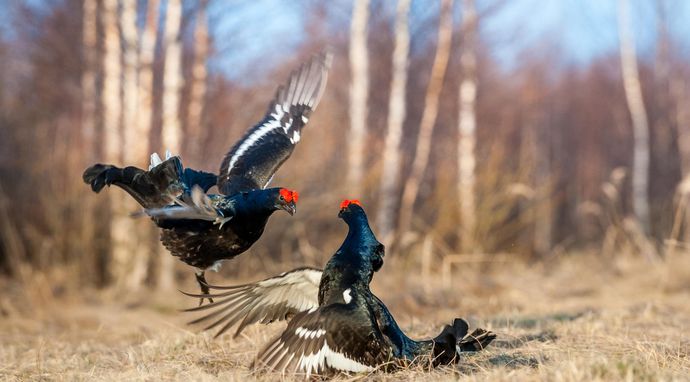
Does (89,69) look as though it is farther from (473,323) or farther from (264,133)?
(473,323)

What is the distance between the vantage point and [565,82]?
111 feet

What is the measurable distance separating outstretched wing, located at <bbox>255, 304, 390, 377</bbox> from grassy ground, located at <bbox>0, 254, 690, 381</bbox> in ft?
0.23

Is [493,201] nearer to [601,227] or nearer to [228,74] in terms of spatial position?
[228,74]

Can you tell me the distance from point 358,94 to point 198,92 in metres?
2.34

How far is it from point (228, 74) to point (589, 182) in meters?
17.3

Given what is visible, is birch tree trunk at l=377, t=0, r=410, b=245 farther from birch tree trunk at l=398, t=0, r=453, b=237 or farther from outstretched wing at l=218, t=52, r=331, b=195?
outstretched wing at l=218, t=52, r=331, b=195

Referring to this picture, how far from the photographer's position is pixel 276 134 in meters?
5.35

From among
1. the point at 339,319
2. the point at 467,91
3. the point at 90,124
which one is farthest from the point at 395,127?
the point at 339,319

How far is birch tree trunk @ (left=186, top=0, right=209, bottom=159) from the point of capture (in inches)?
342

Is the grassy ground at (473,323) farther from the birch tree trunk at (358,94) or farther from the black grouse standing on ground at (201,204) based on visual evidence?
the birch tree trunk at (358,94)

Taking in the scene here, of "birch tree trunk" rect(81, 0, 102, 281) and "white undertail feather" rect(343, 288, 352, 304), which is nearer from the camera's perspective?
"white undertail feather" rect(343, 288, 352, 304)

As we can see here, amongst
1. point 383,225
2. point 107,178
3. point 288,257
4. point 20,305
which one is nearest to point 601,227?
point 383,225

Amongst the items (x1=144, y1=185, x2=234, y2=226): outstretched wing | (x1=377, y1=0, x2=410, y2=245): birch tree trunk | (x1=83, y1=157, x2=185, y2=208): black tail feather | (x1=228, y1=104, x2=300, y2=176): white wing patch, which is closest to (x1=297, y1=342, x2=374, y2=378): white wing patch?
(x1=144, y1=185, x2=234, y2=226): outstretched wing

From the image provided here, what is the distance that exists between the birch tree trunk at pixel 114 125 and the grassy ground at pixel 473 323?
20.8 inches
